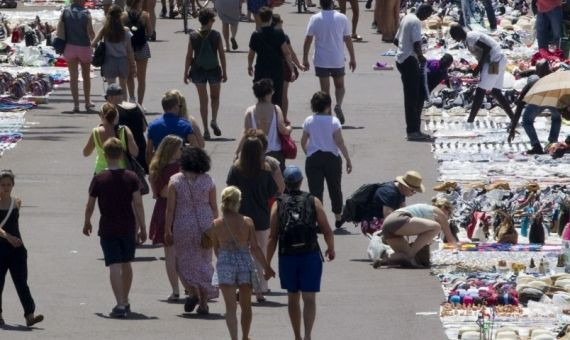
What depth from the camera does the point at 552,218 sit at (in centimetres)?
1942

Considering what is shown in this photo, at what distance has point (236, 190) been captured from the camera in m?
14.3

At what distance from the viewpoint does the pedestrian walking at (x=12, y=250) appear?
591 inches

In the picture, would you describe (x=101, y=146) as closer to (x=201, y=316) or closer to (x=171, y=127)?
(x=171, y=127)

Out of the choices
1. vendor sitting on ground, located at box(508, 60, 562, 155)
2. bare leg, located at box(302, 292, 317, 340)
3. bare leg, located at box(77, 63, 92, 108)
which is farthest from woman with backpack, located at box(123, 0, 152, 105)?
bare leg, located at box(302, 292, 317, 340)

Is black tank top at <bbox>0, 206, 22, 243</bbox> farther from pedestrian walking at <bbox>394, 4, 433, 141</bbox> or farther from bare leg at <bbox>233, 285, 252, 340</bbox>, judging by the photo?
pedestrian walking at <bbox>394, 4, 433, 141</bbox>

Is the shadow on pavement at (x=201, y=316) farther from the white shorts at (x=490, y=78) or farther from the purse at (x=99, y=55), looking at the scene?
the white shorts at (x=490, y=78)

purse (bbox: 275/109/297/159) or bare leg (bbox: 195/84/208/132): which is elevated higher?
purse (bbox: 275/109/297/159)

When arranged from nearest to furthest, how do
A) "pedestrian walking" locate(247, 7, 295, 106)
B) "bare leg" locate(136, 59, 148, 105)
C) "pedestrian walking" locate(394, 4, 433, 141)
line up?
"pedestrian walking" locate(247, 7, 295, 106) < "pedestrian walking" locate(394, 4, 433, 141) < "bare leg" locate(136, 59, 148, 105)

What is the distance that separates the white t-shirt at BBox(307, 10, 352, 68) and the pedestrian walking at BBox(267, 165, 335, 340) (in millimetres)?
11055

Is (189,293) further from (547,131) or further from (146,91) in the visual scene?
(146,91)

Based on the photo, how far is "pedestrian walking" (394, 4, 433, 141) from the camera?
24.4 metres

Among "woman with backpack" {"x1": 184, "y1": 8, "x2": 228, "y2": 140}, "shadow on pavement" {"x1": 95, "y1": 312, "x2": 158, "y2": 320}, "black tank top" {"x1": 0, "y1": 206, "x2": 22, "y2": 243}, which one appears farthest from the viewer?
"woman with backpack" {"x1": 184, "y1": 8, "x2": 228, "y2": 140}

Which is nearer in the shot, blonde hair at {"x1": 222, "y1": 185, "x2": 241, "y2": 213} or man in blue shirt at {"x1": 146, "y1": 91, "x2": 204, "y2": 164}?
blonde hair at {"x1": 222, "y1": 185, "x2": 241, "y2": 213}

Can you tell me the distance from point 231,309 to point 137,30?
12.1m
